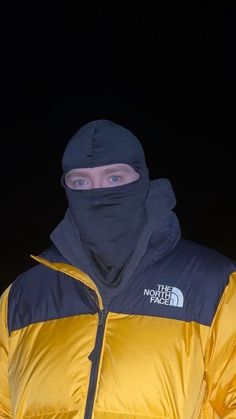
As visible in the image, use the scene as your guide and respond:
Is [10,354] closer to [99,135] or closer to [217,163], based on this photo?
[99,135]

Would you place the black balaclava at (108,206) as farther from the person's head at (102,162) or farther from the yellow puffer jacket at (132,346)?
the yellow puffer jacket at (132,346)

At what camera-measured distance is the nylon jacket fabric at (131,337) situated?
236 cm

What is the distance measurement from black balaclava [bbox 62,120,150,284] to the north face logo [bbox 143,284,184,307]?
0.16 m

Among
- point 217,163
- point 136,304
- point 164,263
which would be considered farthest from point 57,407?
point 217,163

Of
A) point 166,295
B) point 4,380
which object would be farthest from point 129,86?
point 166,295

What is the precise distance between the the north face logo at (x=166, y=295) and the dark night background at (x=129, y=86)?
592 inches

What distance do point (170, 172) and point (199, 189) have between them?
95 cm

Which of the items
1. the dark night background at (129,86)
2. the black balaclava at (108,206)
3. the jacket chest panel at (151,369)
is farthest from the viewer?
the dark night background at (129,86)

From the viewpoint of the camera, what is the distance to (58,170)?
60.4 ft

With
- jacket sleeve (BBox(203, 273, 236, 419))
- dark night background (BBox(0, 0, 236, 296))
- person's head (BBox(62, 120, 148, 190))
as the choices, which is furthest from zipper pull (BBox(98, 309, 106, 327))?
dark night background (BBox(0, 0, 236, 296))

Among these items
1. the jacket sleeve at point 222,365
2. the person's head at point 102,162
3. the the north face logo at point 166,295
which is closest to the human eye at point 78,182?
the person's head at point 102,162

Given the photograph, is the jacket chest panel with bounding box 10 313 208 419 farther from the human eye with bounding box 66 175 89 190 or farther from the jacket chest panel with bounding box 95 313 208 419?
the human eye with bounding box 66 175 89 190

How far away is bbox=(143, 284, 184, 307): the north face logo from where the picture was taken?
8.16 ft

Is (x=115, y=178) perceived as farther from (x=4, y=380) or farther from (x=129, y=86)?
Answer: (x=129, y=86)
